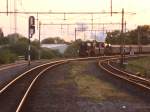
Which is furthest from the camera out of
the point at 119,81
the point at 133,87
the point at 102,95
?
the point at 119,81

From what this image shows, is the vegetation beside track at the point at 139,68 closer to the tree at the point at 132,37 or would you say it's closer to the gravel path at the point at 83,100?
the gravel path at the point at 83,100

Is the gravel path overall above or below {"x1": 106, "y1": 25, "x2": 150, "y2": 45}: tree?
below

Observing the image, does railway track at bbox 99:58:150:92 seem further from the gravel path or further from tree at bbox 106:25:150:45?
tree at bbox 106:25:150:45

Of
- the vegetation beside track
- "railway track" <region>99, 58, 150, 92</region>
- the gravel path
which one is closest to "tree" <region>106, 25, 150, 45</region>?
the vegetation beside track

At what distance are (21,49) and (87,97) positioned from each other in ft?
239

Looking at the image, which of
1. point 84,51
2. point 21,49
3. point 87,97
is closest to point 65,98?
point 87,97

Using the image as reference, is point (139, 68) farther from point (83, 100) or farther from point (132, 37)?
point (132, 37)

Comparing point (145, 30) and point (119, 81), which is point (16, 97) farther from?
point (145, 30)

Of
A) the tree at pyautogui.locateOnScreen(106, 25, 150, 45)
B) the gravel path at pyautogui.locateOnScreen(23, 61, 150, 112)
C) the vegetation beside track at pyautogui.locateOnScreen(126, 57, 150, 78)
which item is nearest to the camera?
the gravel path at pyautogui.locateOnScreen(23, 61, 150, 112)

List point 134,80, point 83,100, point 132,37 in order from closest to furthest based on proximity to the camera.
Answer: point 83,100, point 134,80, point 132,37

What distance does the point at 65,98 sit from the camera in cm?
2103

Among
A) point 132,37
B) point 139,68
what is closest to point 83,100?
point 139,68

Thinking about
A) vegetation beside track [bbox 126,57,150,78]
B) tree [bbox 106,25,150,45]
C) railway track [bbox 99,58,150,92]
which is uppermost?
tree [bbox 106,25,150,45]

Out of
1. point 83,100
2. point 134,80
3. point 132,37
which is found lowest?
point 134,80
